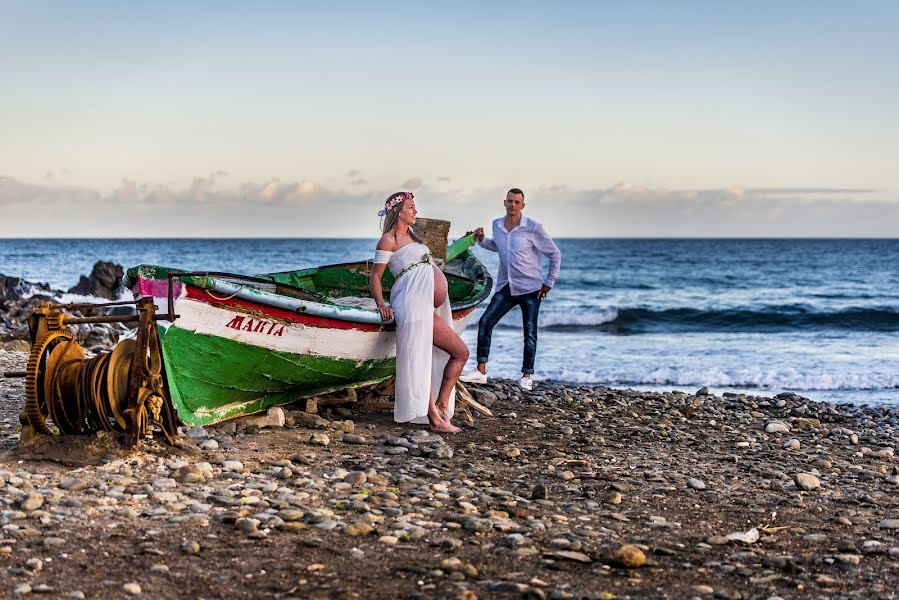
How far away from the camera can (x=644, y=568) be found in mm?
5297

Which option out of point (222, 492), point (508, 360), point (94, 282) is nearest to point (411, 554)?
point (222, 492)

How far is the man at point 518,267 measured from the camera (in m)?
11.2

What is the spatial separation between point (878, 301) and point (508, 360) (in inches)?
993

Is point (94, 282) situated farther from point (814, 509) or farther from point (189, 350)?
point (814, 509)

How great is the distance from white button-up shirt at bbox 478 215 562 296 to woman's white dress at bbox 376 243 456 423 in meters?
2.46

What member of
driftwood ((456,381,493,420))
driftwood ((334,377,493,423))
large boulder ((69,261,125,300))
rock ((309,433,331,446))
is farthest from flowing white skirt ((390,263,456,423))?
large boulder ((69,261,125,300))

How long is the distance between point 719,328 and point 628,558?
25.0 m

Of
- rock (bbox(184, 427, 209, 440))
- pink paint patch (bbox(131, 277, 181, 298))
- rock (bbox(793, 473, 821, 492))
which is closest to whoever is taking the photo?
rock (bbox(793, 473, 821, 492))

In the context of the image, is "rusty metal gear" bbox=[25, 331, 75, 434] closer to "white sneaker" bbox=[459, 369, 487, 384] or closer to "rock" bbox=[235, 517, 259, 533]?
"rock" bbox=[235, 517, 259, 533]

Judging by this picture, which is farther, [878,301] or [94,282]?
[878,301]

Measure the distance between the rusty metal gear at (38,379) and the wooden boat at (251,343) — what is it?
799 millimetres

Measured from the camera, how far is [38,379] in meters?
7.24

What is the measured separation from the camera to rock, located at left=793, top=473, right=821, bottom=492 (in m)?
7.41

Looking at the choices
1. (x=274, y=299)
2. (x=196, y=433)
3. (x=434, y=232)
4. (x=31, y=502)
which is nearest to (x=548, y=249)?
(x=434, y=232)
